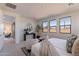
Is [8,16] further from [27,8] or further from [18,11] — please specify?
[27,8]

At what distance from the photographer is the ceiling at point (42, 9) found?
1.59m

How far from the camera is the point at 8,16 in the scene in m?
1.64

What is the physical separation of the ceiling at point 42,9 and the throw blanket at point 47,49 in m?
0.46

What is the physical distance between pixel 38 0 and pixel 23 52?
0.88m

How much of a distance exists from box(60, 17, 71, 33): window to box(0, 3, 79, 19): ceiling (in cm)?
13

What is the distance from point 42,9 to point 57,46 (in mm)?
661

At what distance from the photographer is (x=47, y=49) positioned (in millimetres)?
1692

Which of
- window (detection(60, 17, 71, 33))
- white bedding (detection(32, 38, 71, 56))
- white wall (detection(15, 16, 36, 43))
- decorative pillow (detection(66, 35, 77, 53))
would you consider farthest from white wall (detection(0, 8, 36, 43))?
decorative pillow (detection(66, 35, 77, 53))

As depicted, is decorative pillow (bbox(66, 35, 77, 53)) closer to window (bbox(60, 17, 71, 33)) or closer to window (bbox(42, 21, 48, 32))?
window (bbox(60, 17, 71, 33))

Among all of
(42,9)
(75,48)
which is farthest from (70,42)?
(42,9)

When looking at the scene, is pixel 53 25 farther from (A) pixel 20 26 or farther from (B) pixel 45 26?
(A) pixel 20 26

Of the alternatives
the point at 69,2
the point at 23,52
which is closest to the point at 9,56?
the point at 23,52

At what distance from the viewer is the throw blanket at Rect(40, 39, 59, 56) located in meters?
1.62

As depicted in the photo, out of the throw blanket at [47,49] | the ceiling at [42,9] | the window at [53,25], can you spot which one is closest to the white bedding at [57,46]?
the throw blanket at [47,49]
